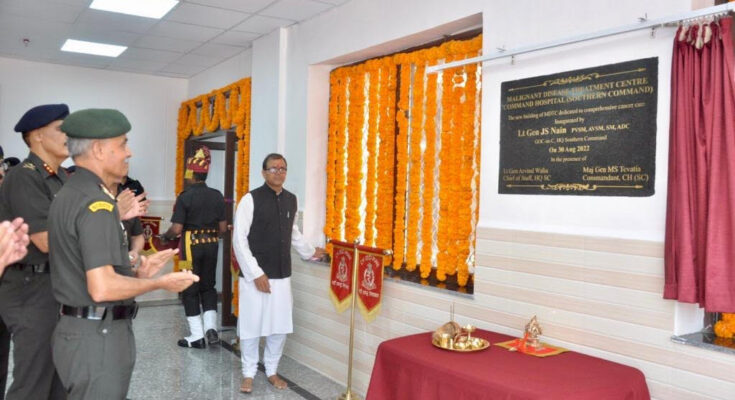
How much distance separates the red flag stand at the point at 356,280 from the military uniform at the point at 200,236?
1.81m

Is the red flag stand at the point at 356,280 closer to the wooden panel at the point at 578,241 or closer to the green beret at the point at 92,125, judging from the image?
the wooden panel at the point at 578,241

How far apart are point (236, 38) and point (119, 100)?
2860 mm

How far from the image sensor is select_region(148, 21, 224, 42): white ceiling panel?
18.5ft

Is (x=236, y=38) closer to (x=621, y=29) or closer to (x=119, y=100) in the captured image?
(x=119, y=100)

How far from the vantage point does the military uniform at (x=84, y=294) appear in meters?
2.15

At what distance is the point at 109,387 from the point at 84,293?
14.5 inches

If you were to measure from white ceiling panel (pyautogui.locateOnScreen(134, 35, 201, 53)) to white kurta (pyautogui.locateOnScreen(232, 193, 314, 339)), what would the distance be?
270 cm

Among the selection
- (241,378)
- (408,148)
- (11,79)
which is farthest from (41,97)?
(408,148)

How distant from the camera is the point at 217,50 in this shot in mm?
6609

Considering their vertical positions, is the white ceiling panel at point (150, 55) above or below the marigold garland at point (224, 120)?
above

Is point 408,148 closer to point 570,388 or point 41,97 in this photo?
point 570,388

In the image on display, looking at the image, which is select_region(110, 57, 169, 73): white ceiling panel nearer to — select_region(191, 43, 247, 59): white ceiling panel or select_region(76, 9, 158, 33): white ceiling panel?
select_region(191, 43, 247, 59): white ceiling panel

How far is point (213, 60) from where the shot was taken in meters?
7.16

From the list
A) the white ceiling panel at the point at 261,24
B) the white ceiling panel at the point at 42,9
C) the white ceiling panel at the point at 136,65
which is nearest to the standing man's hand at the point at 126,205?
the white ceiling panel at the point at 261,24
